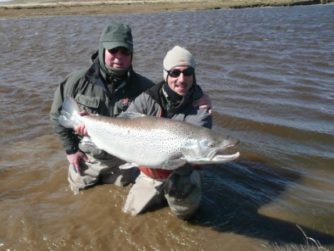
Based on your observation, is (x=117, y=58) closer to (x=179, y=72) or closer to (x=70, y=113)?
(x=70, y=113)

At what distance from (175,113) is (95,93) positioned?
4.21ft

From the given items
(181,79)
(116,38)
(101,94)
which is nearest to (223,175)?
(101,94)

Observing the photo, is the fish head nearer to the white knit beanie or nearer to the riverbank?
the white knit beanie

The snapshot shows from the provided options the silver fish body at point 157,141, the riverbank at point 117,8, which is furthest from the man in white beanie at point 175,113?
the riverbank at point 117,8

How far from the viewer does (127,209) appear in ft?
18.2

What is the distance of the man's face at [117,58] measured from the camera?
540 centimetres

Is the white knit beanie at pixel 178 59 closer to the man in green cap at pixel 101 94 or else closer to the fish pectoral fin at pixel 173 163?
the man in green cap at pixel 101 94

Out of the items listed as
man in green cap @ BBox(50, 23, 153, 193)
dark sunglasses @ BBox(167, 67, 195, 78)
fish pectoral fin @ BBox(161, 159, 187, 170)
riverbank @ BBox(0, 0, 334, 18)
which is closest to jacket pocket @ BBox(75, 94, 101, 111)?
man in green cap @ BBox(50, 23, 153, 193)

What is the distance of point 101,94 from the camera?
5.73 meters

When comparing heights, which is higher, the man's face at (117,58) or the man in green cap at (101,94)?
the man's face at (117,58)

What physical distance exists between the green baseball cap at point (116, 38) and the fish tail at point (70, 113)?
2.55 feet

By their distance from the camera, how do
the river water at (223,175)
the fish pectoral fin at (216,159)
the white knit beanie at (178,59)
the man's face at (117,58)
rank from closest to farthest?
the fish pectoral fin at (216,159)
the white knit beanie at (178,59)
the river water at (223,175)
the man's face at (117,58)

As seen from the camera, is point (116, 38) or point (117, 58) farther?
point (117, 58)

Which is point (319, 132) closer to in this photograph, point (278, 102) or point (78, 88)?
point (278, 102)
